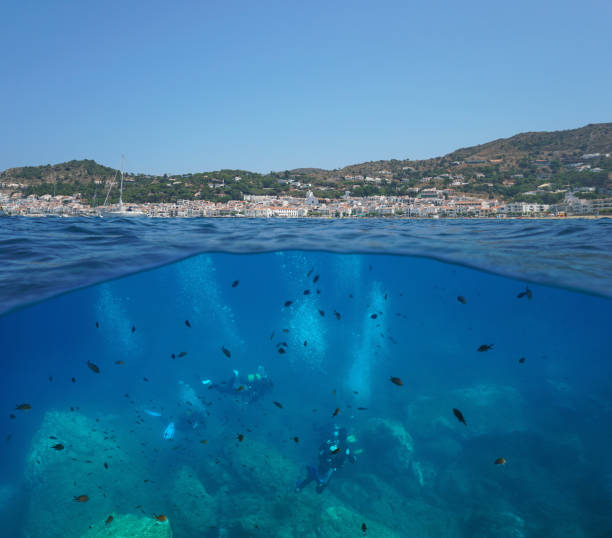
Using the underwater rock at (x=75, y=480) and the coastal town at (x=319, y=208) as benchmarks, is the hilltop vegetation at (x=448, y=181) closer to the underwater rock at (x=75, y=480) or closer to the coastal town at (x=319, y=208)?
the coastal town at (x=319, y=208)

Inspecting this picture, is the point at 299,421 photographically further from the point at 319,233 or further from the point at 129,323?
the point at 129,323

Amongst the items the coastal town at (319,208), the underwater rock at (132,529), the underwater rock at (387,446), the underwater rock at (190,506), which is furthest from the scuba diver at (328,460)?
the coastal town at (319,208)

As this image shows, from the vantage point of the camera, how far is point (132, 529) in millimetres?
6750

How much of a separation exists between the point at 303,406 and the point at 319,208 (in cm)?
2671

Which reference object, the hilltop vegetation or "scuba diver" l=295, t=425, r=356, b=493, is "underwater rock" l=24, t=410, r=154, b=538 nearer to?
"scuba diver" l=295, t=425, r=356, b=493

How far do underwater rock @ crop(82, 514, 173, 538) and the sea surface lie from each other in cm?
6

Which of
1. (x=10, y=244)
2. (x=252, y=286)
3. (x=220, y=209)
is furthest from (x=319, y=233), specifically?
(x=220, y=209)

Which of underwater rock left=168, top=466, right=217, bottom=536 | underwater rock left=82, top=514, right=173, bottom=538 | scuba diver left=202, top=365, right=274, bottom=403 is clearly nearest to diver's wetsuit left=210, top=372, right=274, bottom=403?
scuba diver left=202, top=365, right=274, bottom=403

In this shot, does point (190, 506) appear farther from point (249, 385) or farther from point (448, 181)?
point (448, 181)

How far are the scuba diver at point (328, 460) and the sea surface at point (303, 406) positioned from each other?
2.6 inches

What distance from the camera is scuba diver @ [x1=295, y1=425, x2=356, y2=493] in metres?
7.93

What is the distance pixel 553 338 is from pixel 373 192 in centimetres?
2804

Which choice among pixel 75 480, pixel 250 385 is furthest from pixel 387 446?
pixel 75 480

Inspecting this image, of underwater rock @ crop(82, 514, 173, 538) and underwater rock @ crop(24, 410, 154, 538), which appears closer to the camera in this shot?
underwater rock @ crop(82, 514, 173, 538)
